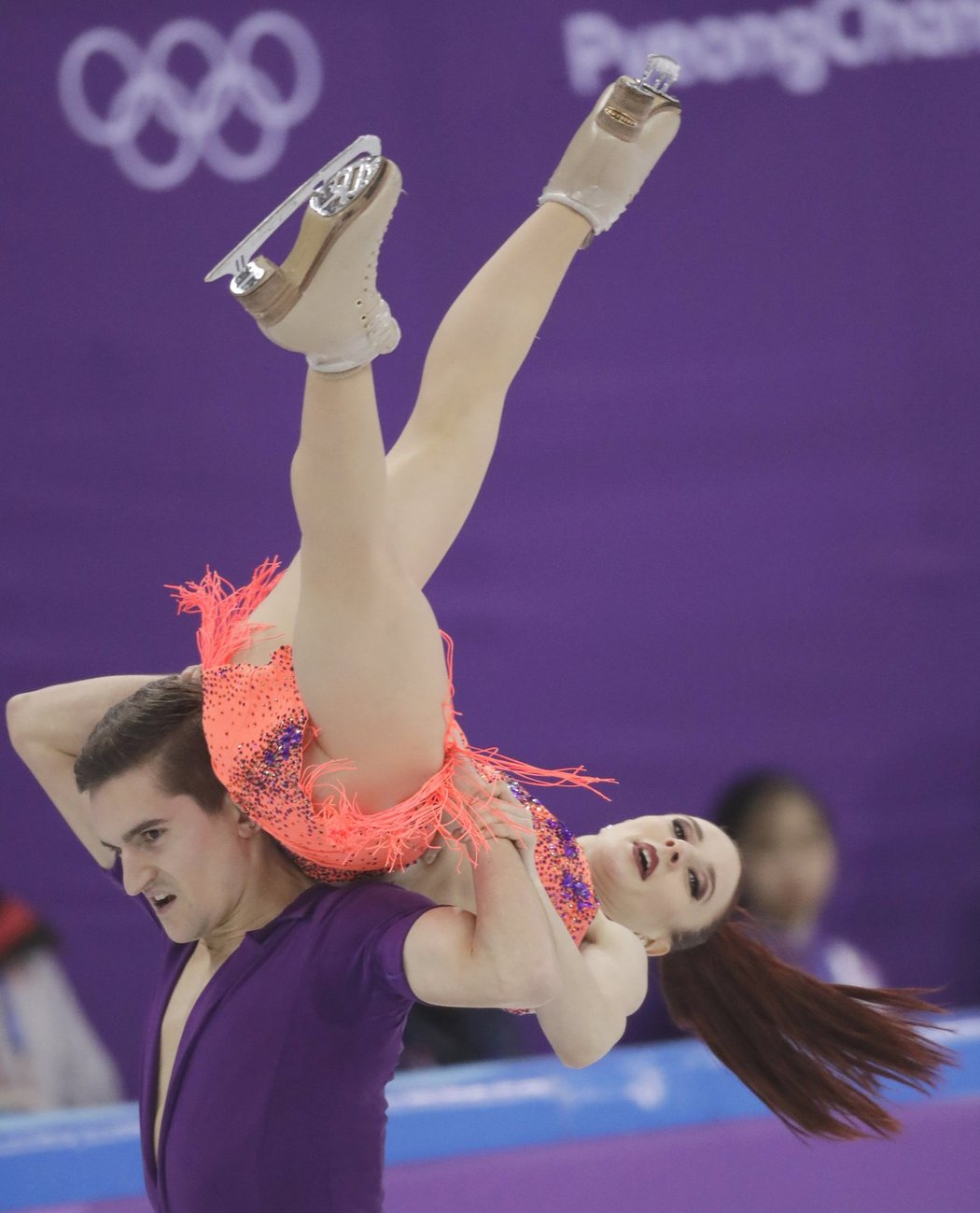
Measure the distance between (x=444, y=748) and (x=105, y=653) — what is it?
2.28m

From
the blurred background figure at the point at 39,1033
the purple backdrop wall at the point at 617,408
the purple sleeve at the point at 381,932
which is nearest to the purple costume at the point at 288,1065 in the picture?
the purple sleeve at the point at 381,932

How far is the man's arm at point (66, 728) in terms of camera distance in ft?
7.16

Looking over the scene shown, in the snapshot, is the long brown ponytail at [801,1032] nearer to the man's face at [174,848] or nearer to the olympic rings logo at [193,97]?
the man's face at [174,848]

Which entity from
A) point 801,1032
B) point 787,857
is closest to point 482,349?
point 801,1032

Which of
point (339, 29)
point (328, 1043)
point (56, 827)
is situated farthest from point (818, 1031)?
point (339, 29)

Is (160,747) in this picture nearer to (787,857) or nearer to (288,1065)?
(288,1065)

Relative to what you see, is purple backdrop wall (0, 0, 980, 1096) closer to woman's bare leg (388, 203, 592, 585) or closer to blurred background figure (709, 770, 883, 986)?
blurred background figure (709, 770, 883, 986)

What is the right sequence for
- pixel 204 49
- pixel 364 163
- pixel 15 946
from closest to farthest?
pixel 364 163, pixel 15 946, pixel 204 49

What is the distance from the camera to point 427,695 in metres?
1.79

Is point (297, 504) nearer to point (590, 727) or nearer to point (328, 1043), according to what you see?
point (328, 1043)

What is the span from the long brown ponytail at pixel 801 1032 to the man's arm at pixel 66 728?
0.91 meters

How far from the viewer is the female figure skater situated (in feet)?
5.50

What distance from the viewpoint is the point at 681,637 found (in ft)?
14.0

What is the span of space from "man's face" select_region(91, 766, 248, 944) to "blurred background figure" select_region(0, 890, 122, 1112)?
1720 mm
